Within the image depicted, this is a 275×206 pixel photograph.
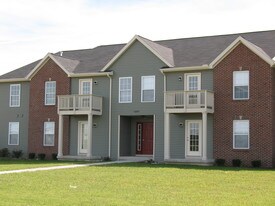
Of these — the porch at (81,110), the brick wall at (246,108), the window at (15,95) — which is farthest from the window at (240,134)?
the window at (15,95)

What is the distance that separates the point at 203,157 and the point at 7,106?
55.1 feet

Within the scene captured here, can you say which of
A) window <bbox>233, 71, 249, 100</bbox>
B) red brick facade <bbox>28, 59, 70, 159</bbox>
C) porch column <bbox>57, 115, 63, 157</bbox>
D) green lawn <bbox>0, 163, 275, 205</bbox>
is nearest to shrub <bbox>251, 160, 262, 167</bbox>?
window <bbox>233, 71, 249, 100</bbox>

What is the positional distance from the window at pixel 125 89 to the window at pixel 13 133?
9.16 meters

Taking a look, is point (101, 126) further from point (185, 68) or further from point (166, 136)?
point (185, 68)

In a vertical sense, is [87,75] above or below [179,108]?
above

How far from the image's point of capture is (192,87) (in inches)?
1196

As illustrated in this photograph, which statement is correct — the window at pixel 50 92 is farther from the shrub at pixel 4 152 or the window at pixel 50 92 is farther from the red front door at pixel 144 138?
the red front door at pixel 144 138

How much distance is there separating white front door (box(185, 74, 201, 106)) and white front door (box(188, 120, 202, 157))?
1788 millimetres

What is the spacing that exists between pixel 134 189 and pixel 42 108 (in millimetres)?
21260

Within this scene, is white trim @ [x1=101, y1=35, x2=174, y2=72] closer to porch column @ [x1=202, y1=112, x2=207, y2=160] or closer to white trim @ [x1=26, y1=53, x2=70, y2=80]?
white trim @ [x1=26, y1=53, x2=70, y2=80]

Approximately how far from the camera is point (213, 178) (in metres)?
19.7

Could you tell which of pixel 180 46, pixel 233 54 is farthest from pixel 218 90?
pixel 180 46

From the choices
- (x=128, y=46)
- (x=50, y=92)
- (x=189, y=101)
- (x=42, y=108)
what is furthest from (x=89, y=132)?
(x=189, y=101)

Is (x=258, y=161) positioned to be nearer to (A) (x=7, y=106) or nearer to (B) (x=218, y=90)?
(B) (x=218, y=90)
